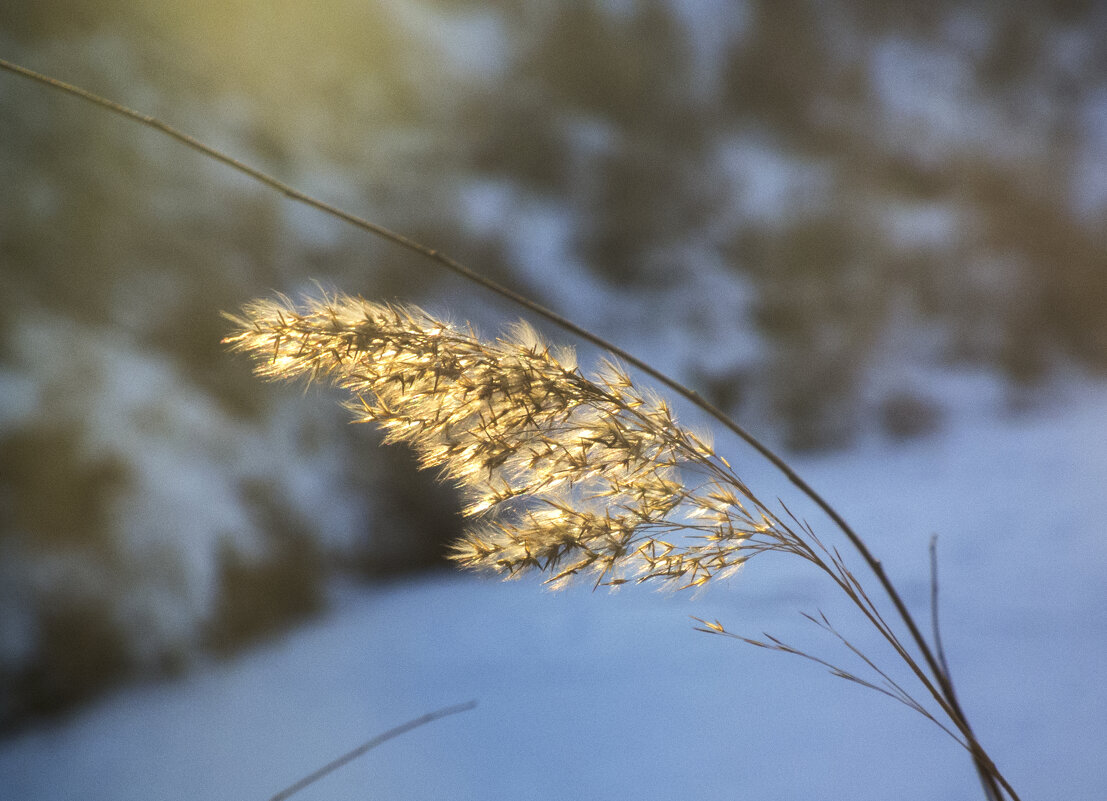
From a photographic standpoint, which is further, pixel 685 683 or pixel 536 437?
pixel 685 683

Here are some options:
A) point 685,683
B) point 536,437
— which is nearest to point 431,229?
point 536,437

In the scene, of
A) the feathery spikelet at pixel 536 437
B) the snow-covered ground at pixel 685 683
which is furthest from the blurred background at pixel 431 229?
the feathery spikelet at pixel 536 437

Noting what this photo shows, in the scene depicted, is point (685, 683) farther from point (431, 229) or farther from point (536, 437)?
point (431, 229)

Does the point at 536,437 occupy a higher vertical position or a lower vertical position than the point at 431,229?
lower

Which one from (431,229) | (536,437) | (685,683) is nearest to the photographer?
(536,437)

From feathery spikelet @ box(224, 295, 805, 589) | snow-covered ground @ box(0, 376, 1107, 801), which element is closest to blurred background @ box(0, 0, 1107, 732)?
snow-covered ground @ box(0, 376, 1107, 801)

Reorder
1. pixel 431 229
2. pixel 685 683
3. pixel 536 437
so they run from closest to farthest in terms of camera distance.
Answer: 1. pixel 536 437
2. pixel 685 683
3. pixel 431 229
